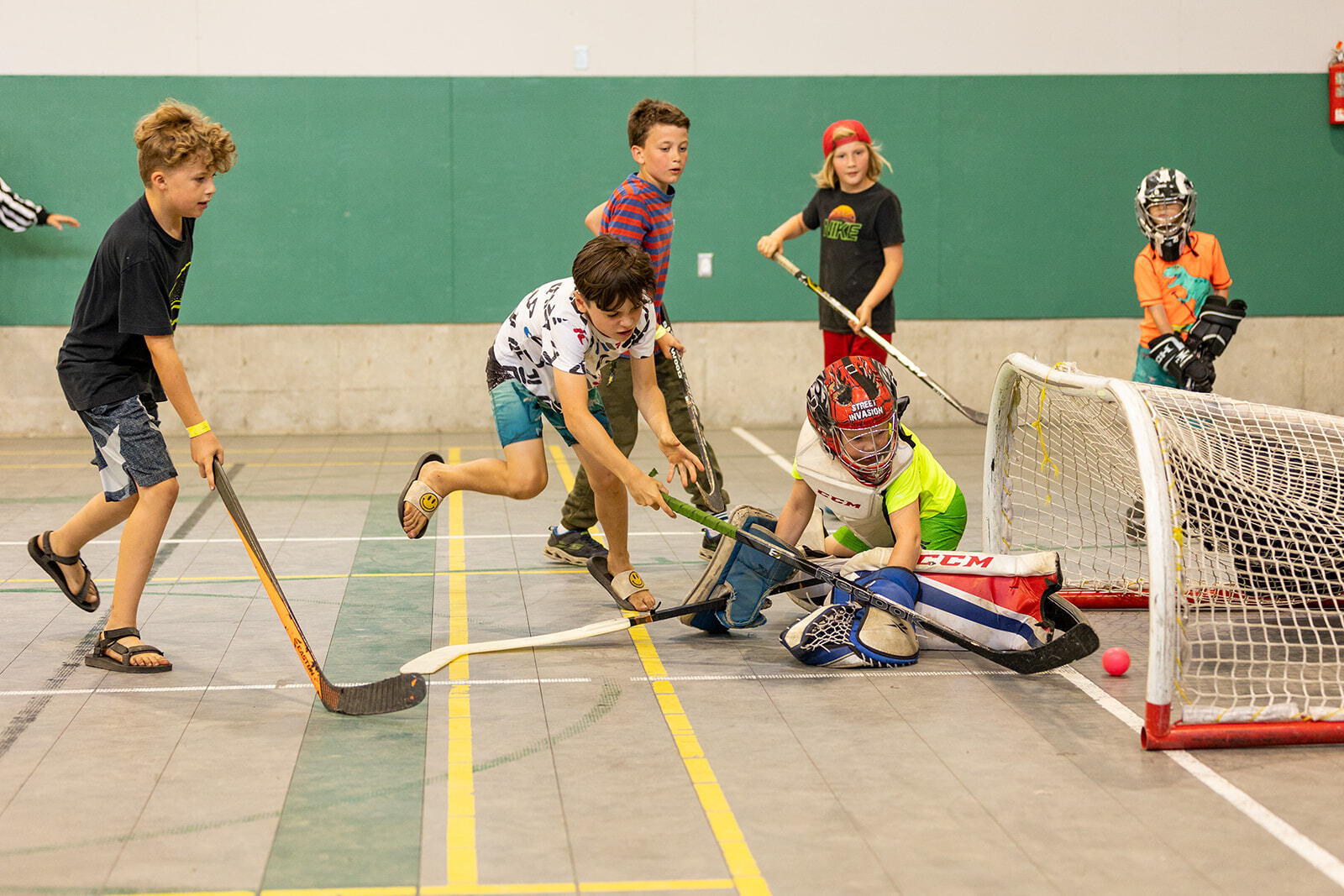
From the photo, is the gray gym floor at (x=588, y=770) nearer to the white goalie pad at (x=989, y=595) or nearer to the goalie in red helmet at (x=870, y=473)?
the white goalie pad at (x=989, y=595)

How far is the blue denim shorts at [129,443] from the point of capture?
14.0 ft

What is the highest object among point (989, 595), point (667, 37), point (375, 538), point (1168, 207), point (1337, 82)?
point (667, 37)

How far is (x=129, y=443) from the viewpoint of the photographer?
4277mm

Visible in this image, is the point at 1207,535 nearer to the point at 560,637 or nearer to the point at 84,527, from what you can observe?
the point at 560,637

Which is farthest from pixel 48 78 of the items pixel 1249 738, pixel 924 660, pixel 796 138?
pixel 1249 738

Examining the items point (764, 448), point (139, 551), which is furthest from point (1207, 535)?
point (764, 448)

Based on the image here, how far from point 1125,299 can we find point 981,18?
2.60m

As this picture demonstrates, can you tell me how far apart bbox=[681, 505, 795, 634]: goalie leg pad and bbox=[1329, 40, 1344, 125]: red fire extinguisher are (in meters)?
8.61

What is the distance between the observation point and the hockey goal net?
355cm

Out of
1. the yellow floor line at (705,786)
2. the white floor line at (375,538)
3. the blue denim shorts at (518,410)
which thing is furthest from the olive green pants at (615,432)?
the yellow floor line at (705,786)

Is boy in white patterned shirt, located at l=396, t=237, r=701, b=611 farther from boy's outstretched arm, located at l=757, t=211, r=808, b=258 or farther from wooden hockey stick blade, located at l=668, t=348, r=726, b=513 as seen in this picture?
boy's outstretched arm, located at l=757, t=211, r=808, b=258

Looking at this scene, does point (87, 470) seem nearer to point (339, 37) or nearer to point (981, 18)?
point (339, 37)

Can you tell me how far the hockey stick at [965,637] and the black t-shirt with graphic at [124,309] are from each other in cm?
172

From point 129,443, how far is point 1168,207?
15.5 feet
